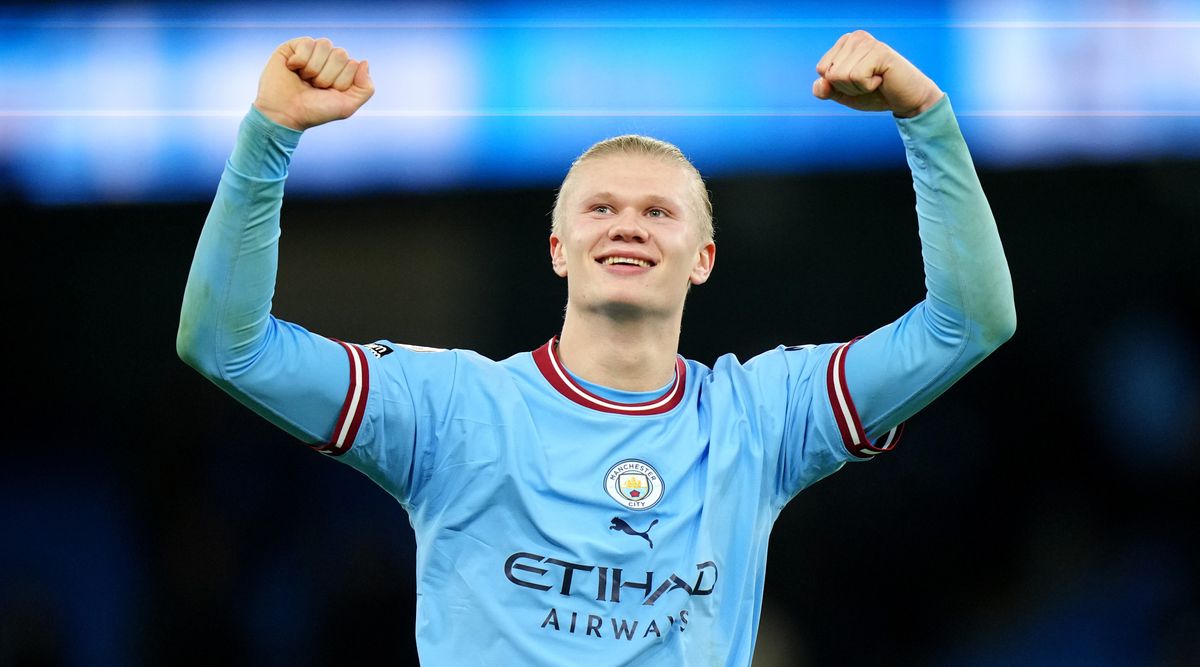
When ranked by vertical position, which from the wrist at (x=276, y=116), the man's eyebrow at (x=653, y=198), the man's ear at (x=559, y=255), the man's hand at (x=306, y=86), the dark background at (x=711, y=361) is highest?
the man's hand at (x=306, y=86)

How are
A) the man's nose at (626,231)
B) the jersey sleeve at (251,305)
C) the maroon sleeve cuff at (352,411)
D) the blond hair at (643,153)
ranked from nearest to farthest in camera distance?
the jersey sleeve at (251,305)
the maroon sleeve cuff at (352,411)
the man's nose at (626,231)
the blond hair at (643,153)

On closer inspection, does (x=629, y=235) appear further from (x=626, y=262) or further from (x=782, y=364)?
(x=782, y=364)

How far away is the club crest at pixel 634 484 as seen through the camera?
5.91ft

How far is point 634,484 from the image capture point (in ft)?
5.96

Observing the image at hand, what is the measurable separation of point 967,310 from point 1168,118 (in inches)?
77.3

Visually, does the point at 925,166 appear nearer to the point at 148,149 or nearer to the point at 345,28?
the point at 345,28

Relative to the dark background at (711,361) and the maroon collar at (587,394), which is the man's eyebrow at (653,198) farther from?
the dark background at (711,361)

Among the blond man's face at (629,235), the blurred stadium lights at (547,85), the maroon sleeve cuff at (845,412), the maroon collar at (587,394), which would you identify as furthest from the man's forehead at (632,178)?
the blurred stadium lights at (547,85)

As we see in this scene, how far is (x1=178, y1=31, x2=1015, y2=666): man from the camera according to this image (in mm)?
1606

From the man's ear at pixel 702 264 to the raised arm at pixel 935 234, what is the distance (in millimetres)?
370

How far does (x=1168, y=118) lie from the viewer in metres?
3.36

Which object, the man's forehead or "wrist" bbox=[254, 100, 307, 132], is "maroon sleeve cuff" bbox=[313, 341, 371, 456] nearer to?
"wrist" bbox=[254, 100, 307, 132]

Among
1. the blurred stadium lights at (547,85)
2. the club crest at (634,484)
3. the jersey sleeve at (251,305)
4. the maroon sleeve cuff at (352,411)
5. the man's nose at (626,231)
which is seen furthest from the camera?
the blurred stadium lights at (547,85)

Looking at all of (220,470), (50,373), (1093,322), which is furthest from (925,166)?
(50,373)
